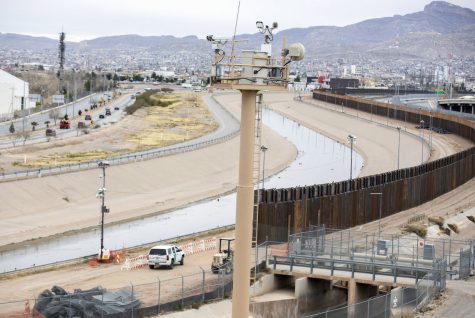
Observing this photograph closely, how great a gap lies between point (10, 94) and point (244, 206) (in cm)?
11156

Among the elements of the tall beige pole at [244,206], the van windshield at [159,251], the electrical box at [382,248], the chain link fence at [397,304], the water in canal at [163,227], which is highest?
the tall beige pole at [244,206]

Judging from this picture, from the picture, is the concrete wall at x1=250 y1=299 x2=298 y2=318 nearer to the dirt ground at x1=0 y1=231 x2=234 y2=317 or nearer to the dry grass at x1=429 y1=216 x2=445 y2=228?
the dirt ground at x1=0 y1=231 x2=234 y2=317

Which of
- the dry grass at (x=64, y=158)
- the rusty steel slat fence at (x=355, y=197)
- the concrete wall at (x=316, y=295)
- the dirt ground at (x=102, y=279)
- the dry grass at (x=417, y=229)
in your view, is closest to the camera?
the dirt ground at (x=102, y=279)

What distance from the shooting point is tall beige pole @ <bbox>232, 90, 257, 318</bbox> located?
18.3m

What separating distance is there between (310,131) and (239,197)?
115651 mm

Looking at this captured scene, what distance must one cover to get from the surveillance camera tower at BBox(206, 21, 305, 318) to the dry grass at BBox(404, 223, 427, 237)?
27.6m

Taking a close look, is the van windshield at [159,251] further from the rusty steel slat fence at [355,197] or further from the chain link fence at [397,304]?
the chain link fence at [397,304]

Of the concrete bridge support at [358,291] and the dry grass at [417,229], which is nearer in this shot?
the concrete bridge support at [358,291]

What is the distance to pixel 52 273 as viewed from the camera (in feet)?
123

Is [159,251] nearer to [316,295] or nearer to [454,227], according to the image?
[316,295]

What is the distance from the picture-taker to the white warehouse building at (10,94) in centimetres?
12394

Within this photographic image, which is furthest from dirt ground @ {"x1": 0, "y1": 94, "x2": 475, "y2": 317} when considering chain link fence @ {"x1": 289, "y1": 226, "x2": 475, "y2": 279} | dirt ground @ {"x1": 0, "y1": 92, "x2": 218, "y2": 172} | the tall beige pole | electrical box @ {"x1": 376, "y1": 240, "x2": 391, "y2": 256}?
dirt ground @ {"x1": 0, "y1": 92, "x2": 218, "y2": 172}

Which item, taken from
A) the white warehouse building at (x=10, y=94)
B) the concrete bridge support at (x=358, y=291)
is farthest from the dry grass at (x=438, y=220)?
the white warehouse building at (x=10, y=94)

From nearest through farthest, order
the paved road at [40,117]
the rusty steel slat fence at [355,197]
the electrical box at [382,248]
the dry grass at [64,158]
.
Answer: the electrical box at [382,248] < the rusty steel slat fence at [355,197] < the dry grass at [64,158] < the paved road at [40,117]
